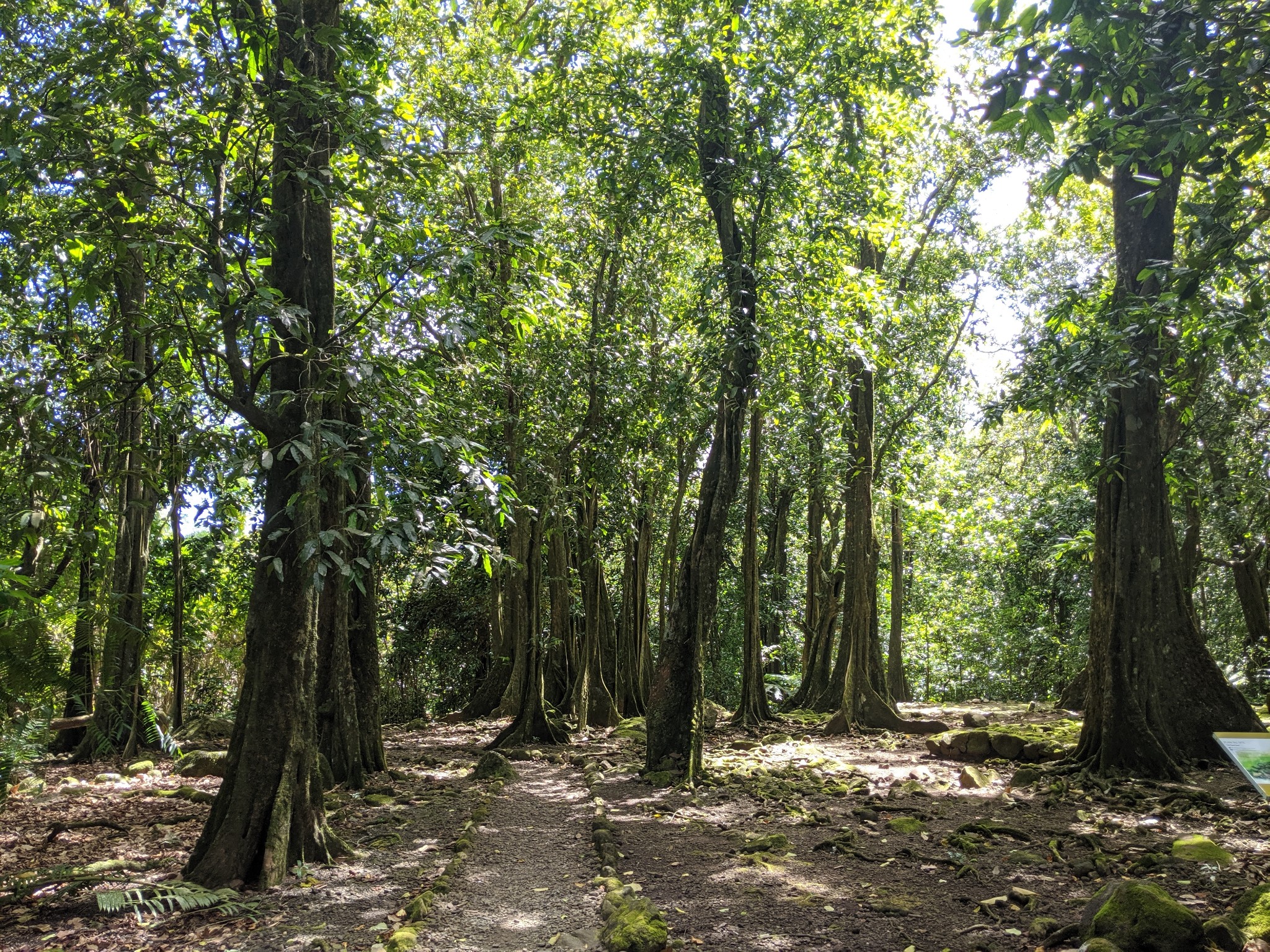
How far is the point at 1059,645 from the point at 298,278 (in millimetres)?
19596

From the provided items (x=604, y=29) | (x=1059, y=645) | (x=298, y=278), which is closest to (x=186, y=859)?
(x=298, y=278)

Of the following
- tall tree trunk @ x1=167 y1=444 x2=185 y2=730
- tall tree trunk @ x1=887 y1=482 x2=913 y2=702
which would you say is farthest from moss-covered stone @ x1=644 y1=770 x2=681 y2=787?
tall tree trunk @ x1=887 y1=482 x2=913 y2=702

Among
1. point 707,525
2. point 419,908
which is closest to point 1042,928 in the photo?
point 419,908

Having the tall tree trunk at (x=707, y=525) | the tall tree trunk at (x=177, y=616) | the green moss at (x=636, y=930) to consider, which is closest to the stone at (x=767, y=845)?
the green moss at (x=636, y=930)

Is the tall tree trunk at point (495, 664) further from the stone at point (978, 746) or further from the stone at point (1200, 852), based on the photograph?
the stone at point (1200, 852)

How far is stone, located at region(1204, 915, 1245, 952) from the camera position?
341 cm

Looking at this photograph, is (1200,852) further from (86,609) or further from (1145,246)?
(86,609)

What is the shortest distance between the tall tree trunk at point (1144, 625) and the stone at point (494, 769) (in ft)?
20.1

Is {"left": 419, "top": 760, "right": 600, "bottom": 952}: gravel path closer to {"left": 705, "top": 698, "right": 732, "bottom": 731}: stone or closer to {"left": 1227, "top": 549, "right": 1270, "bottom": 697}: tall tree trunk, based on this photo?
{"left": 705, "top": 698, "right": 732, "bottom": 731}: stone

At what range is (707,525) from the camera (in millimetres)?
9211

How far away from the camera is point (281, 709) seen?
534 cm

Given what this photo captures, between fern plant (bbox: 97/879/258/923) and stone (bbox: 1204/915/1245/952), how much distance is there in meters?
4.69

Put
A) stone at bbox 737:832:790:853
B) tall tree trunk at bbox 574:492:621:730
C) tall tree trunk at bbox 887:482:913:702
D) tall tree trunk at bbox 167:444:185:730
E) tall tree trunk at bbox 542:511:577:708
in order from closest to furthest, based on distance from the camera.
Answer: stone at bbox 737:832:790:853, tall tree trunk at bbox 167:444:185:730, tall tree trunk at bbox 542:511:577:708, tall tree trunk at bbox 574:492:621:730, tall tree trunk at bbox 887:482:913:702

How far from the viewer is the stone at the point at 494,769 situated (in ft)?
30.9
